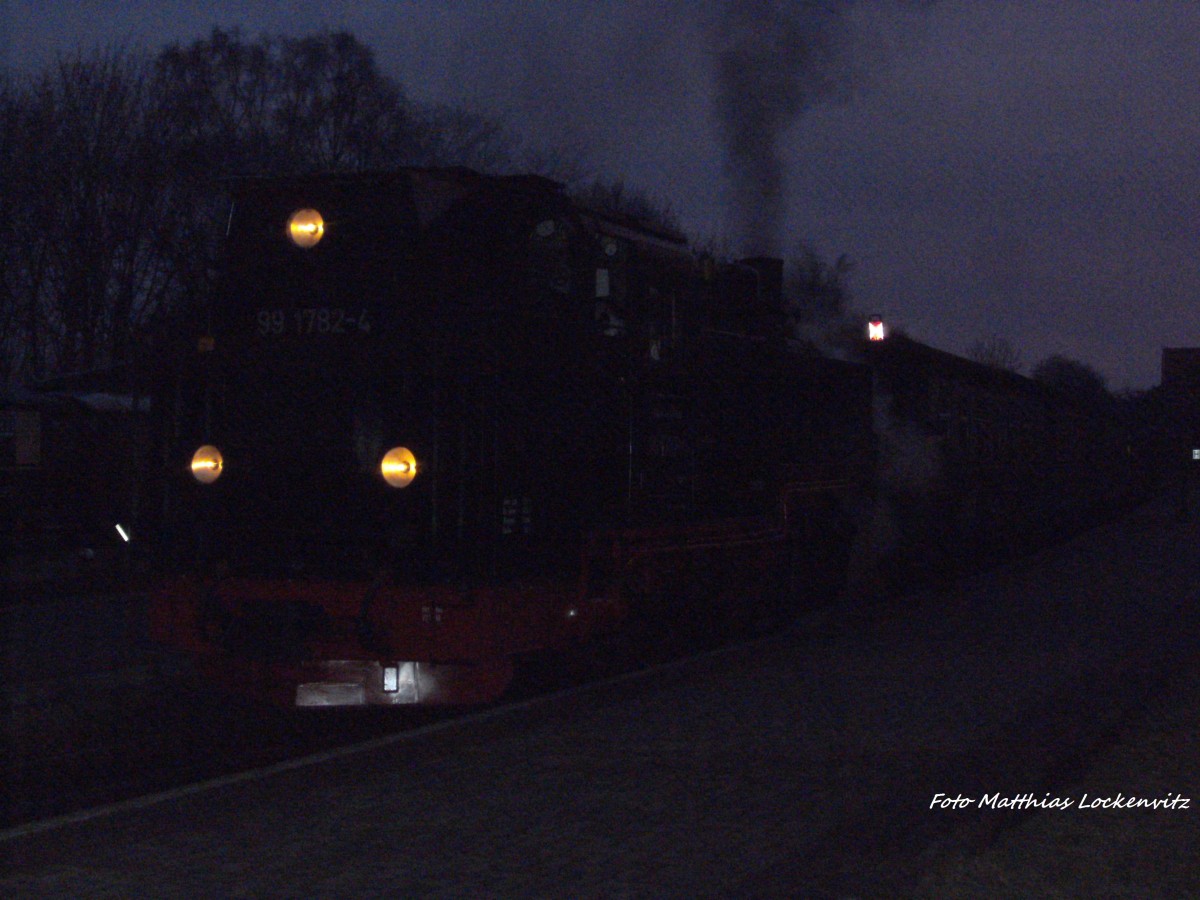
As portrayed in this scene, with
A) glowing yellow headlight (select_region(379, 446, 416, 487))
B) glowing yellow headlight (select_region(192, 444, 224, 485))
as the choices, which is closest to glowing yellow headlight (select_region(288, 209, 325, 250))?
glowing yellow headlight (select_region(192, 444, 224, 485))

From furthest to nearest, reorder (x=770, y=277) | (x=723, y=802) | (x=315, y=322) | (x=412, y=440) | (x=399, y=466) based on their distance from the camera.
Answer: (x=770, y=277), (x=315, y=322), (x=412, y=440), (x=399, y=466), (x=723, y=802)

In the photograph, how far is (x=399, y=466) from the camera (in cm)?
850

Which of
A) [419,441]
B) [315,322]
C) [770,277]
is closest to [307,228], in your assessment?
[315,322]

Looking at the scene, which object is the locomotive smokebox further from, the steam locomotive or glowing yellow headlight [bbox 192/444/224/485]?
glowing yellow headlight [bbox 192/444/224/485]

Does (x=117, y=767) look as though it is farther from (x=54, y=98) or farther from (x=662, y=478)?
(x=54, y=98)

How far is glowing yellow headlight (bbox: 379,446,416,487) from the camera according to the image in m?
8.49

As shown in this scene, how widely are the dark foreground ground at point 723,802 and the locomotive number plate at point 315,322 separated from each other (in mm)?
2519

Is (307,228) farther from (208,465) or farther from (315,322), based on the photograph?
(208,465)

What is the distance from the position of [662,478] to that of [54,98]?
2609 cm

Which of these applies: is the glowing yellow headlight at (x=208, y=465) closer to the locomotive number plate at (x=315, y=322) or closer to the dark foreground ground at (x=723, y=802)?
the locomotive number plate at (x=315, y=322)

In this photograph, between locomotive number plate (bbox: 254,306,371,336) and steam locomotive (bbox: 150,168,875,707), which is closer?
steam locomotive (bbox: 150,168,875,707)

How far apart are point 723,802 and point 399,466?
9.52 ft

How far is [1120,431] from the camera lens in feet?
158

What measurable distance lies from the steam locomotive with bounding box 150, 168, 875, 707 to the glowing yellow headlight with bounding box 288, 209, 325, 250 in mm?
20
